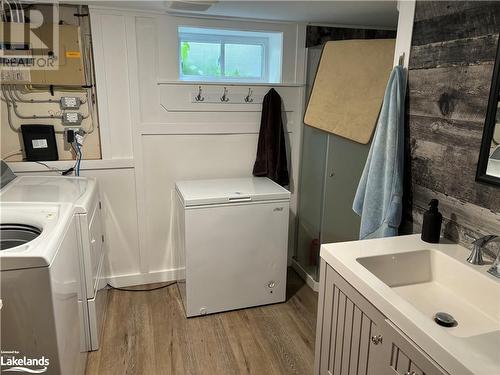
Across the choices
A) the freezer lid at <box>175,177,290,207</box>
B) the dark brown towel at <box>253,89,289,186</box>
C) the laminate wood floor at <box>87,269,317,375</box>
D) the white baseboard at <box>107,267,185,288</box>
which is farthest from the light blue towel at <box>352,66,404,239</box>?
the white baseboard at <box>107,267,185,288</box>

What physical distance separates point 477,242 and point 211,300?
1747 millimetres

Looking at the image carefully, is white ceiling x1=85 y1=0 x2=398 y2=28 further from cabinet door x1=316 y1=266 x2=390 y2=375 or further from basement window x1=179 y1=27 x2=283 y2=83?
cabinet door x1=316 y1=266 x2=390 y2=375

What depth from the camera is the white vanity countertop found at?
0.94 meters

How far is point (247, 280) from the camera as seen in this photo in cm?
266

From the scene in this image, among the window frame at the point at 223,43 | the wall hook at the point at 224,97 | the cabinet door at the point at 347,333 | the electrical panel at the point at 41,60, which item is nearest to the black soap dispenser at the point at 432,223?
the cabinet door at the point at 347,333

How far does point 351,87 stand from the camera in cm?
220

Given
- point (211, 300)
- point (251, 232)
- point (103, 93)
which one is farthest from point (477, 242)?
point (103, 93)

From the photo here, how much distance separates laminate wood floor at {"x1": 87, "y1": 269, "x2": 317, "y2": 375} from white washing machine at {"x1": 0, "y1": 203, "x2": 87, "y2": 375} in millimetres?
566

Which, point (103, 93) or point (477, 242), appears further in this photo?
point (103, 93)

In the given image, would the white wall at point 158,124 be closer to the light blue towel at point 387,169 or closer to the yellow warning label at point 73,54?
the yellow warning label at point 73,54

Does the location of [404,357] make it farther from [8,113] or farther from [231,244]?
[8,113]

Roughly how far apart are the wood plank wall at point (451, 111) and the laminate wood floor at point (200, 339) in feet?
3.66

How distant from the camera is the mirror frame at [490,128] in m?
1.29

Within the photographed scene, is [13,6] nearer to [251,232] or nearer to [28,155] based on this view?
[28,155]
